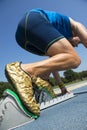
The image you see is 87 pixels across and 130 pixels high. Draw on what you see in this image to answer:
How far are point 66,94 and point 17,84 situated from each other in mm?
1910

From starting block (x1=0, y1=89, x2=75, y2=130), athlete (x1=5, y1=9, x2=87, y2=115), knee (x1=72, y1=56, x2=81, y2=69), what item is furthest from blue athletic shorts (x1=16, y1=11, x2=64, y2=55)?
starting block (x1=0, y1=89, x2=75, y2=130)

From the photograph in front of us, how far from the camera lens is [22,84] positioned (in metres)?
2.49

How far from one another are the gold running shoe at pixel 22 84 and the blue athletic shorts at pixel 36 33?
0.36 m

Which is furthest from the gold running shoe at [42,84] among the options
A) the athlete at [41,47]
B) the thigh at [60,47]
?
the thigh at [60,47]

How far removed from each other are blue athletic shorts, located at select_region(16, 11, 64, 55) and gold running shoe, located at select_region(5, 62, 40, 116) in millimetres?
360

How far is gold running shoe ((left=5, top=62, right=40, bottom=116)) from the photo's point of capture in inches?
94.3

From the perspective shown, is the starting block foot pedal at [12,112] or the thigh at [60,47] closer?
the starting block foot pedal at [12,112]

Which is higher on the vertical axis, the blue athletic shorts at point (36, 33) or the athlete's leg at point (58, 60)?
the blue athletic shorts at point (36, 33)

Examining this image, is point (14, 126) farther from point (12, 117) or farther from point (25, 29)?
point (25, 29)

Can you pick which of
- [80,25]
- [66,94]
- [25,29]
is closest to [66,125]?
[25,29]

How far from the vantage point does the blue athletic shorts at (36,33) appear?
111 inches

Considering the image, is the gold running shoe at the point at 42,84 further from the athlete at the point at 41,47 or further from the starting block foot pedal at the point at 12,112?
the starting block foot pedal at the point at 12,112

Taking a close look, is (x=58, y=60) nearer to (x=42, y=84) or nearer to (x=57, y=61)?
(x=57, y=61)

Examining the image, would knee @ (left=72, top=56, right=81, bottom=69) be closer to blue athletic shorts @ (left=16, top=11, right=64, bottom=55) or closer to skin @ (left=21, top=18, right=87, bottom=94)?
skin @ (left=21, top=18, right=87, bottom=94)
